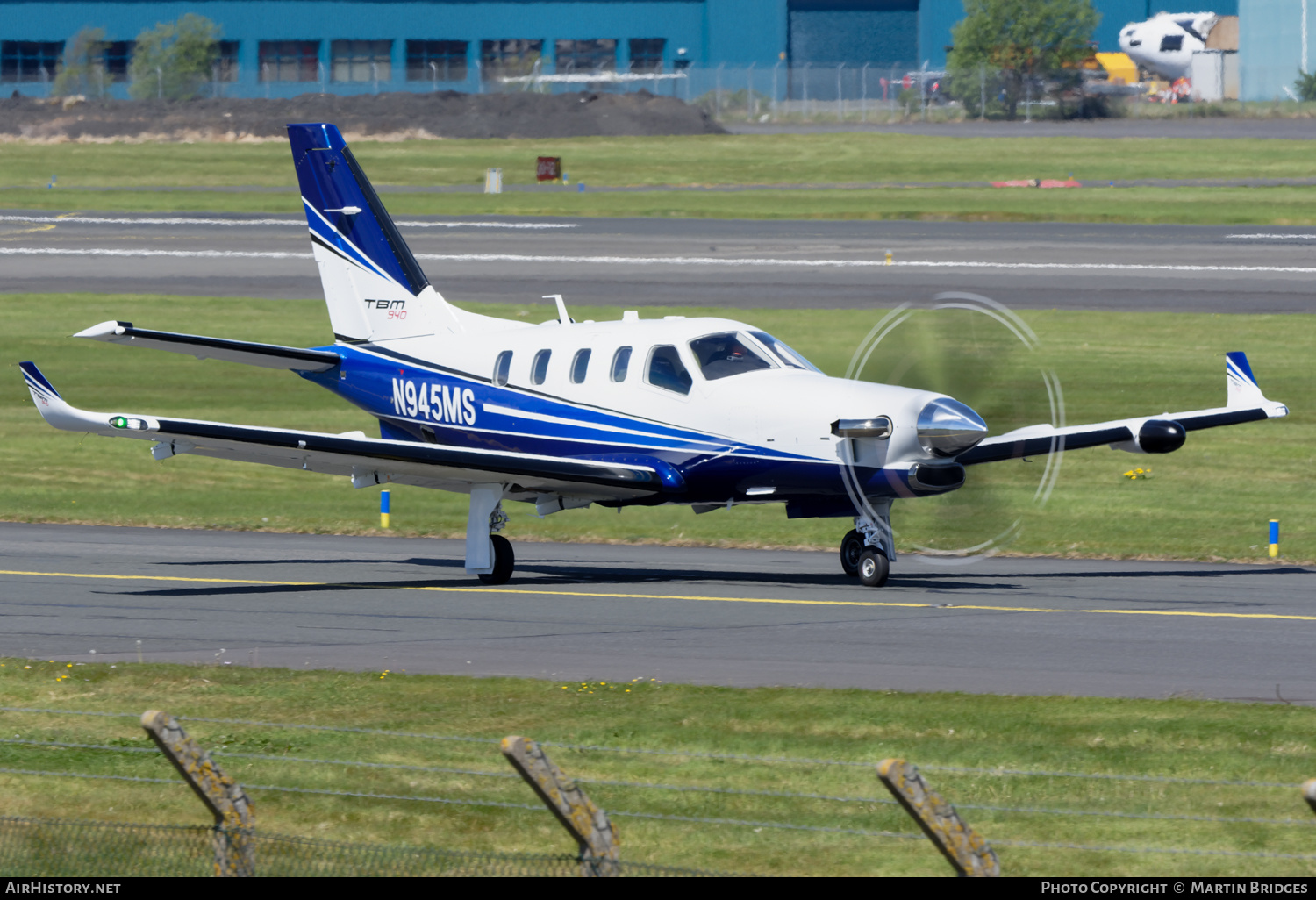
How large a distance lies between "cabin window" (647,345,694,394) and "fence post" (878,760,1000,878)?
42.6 feet

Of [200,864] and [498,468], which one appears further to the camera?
[498,468]

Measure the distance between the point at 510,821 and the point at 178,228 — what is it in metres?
53.5

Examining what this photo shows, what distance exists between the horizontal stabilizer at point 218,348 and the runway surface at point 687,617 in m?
2.56

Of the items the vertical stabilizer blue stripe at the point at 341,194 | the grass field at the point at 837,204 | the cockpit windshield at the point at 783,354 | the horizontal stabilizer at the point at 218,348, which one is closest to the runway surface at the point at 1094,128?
the grass field at the point at 837,204

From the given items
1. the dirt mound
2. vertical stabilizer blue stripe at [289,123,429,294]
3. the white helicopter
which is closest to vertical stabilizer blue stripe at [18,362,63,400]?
vertical stabilizer blue stripe at [289,123,429,294]

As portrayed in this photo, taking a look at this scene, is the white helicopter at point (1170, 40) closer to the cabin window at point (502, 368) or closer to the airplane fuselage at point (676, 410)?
the airplane fuselage at point (676, 410)

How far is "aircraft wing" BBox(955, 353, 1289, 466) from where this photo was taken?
18906 mm

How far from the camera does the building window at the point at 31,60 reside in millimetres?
112438

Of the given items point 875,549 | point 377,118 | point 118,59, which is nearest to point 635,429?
point 875,549

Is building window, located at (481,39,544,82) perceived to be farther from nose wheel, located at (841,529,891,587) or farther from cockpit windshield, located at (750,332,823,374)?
nose wheel, located at (841,529,891,587)

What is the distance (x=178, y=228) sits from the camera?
61062 mm

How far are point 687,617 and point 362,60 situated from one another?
10134 cm

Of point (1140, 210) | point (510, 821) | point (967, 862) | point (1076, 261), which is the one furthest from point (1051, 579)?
point (1140, 210)

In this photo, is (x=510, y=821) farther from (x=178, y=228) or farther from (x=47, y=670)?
(x=178, y=228)
